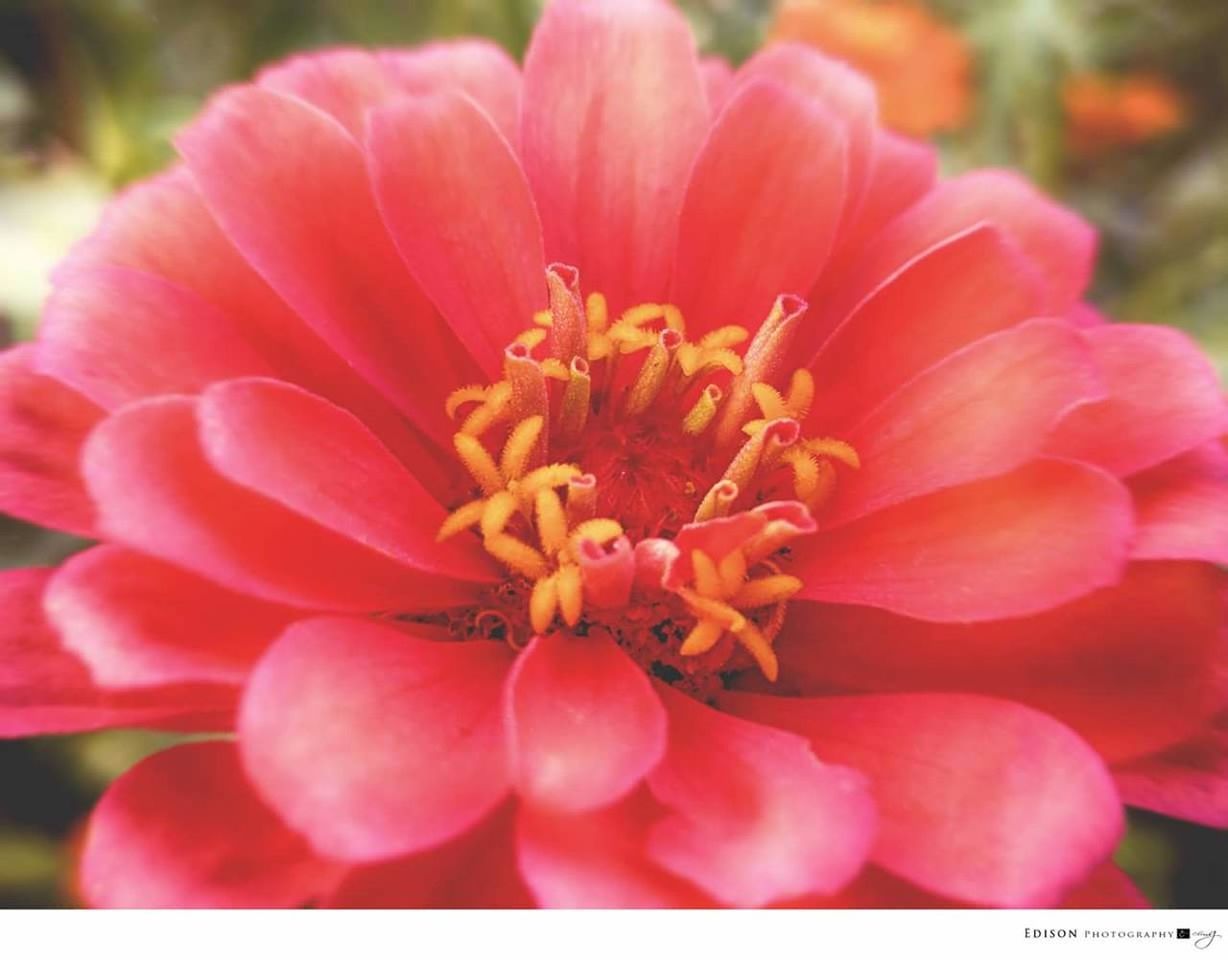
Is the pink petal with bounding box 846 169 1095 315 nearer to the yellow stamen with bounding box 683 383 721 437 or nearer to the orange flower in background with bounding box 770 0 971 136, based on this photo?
the yellow stamen with bounding box 683 383 721 437

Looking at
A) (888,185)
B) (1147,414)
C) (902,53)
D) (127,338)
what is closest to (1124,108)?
(902,53)

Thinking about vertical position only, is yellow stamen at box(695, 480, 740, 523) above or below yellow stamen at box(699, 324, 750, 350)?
below

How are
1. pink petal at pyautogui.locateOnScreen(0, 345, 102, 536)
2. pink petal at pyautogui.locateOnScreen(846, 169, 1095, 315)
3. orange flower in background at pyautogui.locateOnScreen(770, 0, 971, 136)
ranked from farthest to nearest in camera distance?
orange flower in background at pyautogui.locateOnScreen(770, 0, 971, 136), pink petal at pyautogui.locateOnScreen(846, 169, 1095, 315), pink petal at pyautogui.locateOnScreen(0, 345, 102, 536)

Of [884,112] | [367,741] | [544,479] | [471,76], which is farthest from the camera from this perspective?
[884,112]

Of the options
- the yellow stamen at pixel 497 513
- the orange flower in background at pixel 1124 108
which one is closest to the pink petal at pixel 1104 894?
the yellow stamen at pixel 497 513

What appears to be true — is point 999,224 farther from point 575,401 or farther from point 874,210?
point 575,401

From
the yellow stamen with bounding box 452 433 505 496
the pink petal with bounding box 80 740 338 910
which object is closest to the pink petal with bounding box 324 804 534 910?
the pink petal with bounding box 80 740 338 910
